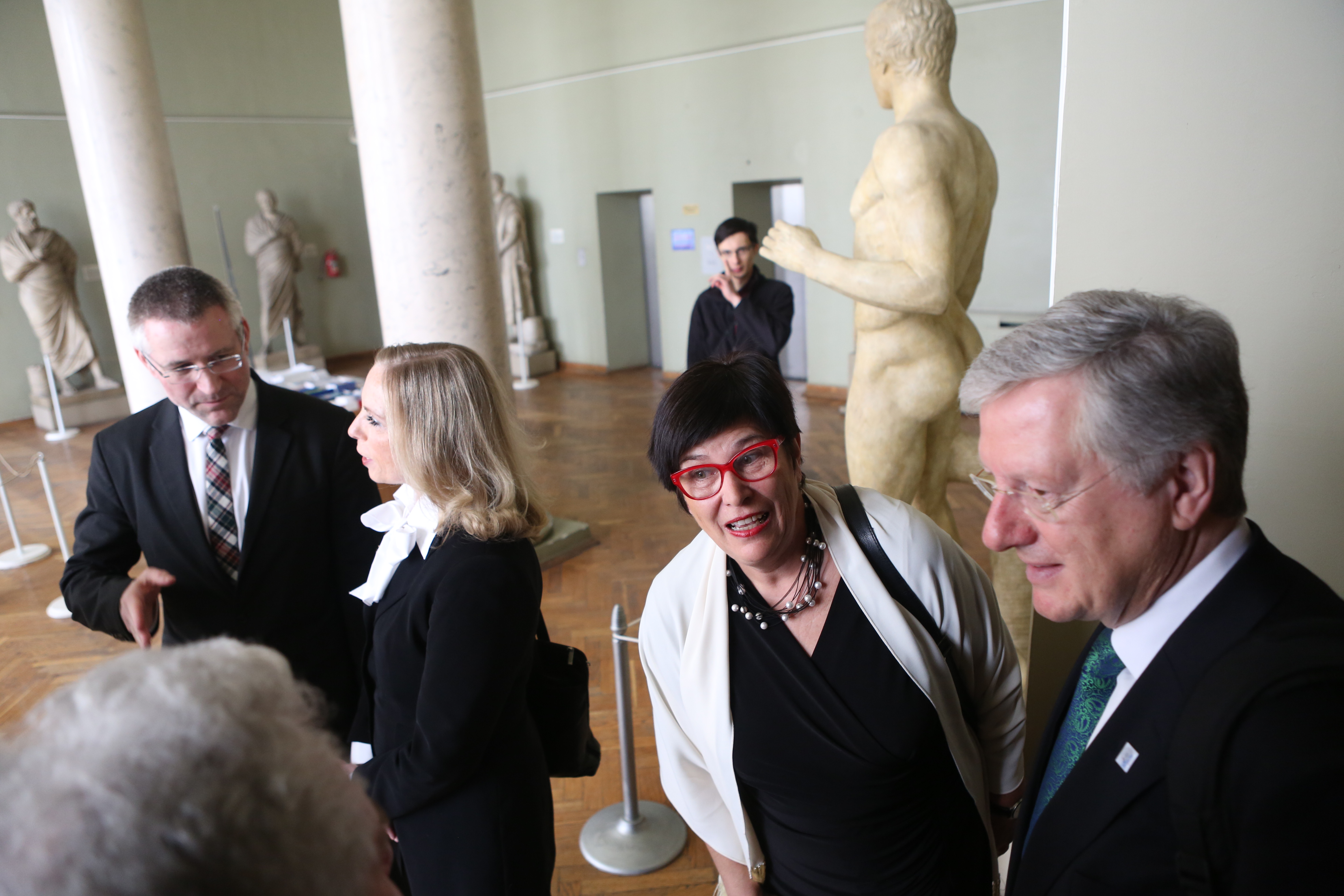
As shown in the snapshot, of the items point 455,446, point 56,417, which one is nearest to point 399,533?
point 455,446

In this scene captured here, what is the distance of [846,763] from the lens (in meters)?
1.46

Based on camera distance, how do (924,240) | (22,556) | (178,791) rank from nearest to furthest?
(178,791) < (924,240) < (22,556)

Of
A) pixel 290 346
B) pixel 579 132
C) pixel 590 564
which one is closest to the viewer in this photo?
pixel 590 564

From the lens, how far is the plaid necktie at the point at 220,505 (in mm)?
2238

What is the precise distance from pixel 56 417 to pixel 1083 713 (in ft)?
39.2

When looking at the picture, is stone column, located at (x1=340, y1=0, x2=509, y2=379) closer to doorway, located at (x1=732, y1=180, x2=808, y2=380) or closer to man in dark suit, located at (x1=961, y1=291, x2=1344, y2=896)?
man in dark suit, located at (x1=961, y1=291, x2=1344, y2=896)

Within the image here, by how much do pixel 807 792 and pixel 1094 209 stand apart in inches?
58.9

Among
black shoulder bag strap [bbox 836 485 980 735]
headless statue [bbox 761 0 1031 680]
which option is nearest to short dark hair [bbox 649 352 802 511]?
black shoulder bag strap [bbox 836 485 980 735]

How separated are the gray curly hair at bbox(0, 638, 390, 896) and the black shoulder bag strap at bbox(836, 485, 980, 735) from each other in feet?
3.48

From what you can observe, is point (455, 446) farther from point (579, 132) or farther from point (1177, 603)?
point (579, 132)

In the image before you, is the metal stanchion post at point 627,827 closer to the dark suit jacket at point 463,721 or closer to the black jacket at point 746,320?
the dark suit jacket at point 463,721

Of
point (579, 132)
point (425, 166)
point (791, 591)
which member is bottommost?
point (791, 591)

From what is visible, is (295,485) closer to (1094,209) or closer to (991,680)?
(991,680)

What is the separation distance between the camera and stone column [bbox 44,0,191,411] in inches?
241
